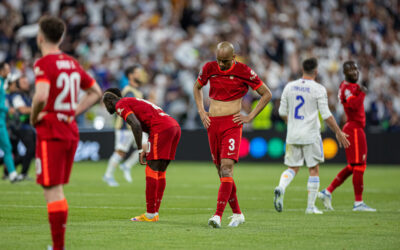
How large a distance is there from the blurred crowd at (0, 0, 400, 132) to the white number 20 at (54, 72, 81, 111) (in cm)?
1881

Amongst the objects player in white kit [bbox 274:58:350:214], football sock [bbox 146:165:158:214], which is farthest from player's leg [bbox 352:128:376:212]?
football sock [bbox 146:165:158:214]

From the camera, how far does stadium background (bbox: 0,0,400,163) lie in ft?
85.8

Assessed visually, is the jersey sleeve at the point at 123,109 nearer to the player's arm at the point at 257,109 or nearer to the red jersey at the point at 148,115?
the red jersey at the point at 148,115

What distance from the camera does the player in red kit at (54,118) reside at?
6738mm

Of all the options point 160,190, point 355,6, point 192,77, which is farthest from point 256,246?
point 355,6

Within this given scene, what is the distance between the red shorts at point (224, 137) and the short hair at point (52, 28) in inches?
139

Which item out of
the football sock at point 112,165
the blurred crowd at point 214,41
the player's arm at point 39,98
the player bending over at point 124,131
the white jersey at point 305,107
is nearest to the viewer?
the player's arm at point 39,98

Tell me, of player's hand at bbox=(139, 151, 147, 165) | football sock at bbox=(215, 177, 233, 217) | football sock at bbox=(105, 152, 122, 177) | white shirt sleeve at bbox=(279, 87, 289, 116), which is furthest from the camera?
football sock at bbox=(105, 152, 122, 177)

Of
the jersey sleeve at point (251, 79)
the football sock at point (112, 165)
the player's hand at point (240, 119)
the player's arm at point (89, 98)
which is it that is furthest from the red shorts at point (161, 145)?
the football sock at point (112, 165)

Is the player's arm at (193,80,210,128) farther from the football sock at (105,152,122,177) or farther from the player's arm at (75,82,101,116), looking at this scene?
the football sock at (105,152,122,177)

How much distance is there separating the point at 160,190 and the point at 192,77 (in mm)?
17021

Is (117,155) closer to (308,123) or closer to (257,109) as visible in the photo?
(308,123)

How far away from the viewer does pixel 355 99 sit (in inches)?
497

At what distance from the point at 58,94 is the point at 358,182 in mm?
7181
